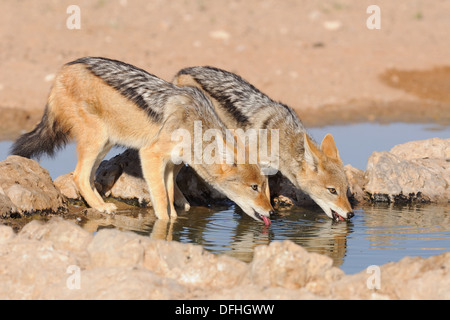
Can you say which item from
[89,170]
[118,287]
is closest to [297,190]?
[89,170]

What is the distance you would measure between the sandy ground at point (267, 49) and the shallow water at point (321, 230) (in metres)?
6.97

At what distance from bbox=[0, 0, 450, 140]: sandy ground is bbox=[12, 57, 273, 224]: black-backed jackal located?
5.96m

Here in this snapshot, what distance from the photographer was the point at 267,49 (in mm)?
22297

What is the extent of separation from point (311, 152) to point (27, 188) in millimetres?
3847

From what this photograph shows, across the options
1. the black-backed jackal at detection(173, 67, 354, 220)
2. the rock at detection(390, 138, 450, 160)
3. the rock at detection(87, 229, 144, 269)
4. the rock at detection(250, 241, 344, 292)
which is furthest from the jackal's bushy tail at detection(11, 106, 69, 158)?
the rock at detection(390, 138, 450, 160)

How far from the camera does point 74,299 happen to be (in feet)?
20.1

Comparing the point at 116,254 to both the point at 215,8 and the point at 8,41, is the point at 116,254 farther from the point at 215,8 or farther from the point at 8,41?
the point at 215,8

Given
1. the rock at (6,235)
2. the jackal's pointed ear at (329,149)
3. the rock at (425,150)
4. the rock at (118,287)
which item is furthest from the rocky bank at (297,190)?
the rock at (118,287)

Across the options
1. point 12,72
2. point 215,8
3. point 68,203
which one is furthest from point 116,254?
point 215,8

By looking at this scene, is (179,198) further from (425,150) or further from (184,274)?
(184,274)

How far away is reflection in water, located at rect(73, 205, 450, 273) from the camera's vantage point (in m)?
8.55

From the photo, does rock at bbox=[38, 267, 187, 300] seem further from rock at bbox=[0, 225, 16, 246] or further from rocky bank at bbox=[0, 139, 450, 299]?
rock at bbox=[0, 225, 16, 246]

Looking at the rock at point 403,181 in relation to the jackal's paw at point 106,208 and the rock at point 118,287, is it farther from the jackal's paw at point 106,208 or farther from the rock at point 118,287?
the rock at point 118,287

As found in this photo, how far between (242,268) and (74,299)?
1.51 metres
